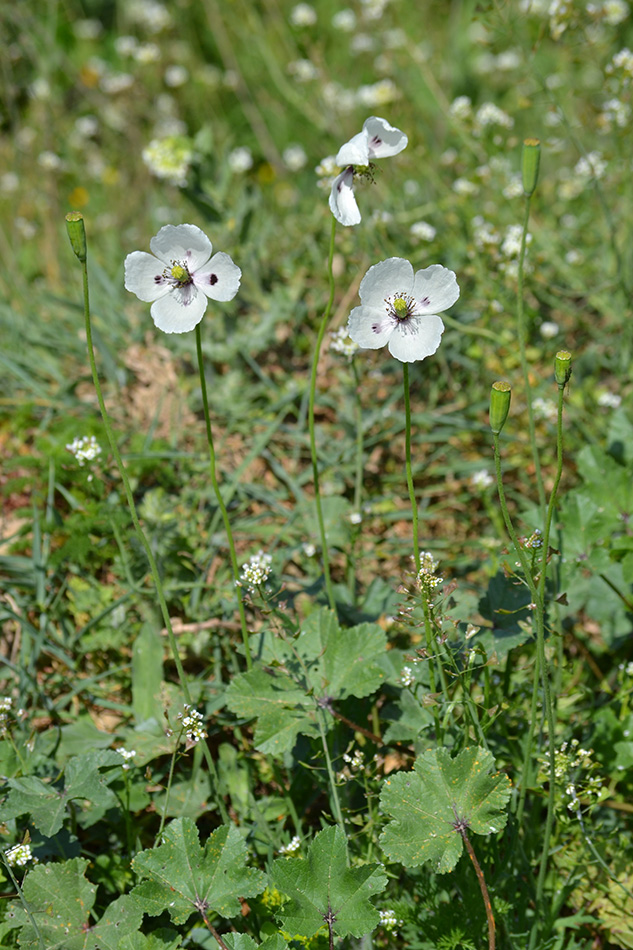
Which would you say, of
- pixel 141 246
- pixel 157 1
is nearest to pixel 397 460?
pixel 141 246

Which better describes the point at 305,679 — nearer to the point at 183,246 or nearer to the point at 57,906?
the point at 57,906

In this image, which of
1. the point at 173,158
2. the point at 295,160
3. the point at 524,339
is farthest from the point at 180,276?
the point at 295,160

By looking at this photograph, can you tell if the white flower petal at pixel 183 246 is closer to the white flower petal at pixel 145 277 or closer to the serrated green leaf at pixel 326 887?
the white flower petal at pixel 145 277

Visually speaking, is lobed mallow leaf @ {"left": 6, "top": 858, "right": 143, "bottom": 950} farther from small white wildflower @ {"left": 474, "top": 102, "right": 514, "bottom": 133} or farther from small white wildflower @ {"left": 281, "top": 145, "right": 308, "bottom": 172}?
small white wildflower @ {"left": 281, "top": 145, "right": 308, "bottom": 172}

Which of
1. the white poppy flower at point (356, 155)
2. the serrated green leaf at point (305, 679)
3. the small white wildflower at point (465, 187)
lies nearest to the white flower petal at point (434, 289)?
the white poppy flower at point (356, 155)

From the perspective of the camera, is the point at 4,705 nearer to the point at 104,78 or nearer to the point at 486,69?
the point at 104,78

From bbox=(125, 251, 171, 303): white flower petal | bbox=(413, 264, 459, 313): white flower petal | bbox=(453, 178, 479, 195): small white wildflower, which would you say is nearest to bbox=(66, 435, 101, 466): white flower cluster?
bbox=(125, 251, 171, 303): white flower petal
